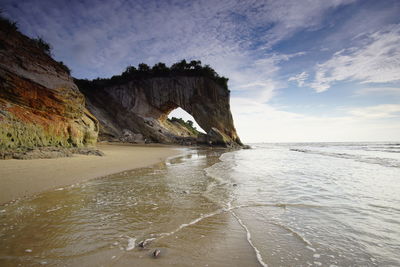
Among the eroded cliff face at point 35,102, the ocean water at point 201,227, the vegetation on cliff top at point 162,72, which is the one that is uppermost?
the vegetation on cliff top at point 162,72

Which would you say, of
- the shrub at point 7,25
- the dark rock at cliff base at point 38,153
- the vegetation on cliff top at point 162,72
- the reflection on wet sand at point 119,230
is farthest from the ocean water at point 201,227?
the vegetation on cliff top at point 162,72

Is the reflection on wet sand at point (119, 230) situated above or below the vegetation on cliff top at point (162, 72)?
below

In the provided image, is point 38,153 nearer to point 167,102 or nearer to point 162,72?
point 167,102

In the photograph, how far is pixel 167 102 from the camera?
1256 inches

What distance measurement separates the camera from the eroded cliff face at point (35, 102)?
7.94m

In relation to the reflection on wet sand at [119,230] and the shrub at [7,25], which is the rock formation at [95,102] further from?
the reflection on wet sand at [119,230]

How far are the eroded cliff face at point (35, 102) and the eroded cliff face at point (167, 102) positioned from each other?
57.3ft

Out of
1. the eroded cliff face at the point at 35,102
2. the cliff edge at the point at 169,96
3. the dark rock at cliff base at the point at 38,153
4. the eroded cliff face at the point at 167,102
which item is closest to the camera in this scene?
the dark rock at cliff base at the point at 38,153

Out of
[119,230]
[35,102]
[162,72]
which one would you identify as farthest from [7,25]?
[162,72]

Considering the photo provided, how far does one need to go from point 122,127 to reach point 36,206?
26.7 meters

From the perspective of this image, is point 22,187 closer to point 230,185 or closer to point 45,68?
point 230,185

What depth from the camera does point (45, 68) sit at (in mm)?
11148

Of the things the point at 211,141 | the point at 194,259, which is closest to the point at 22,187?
the point at 194,259

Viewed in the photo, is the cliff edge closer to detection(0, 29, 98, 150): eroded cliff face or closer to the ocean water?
detection(0, 29, 98, 150): eroded cliff face
